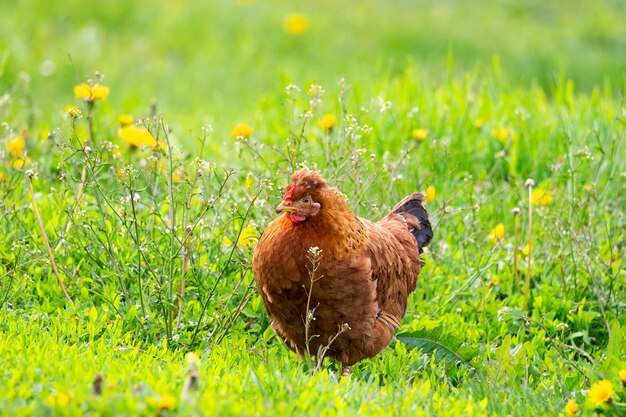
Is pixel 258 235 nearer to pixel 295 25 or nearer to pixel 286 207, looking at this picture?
pixel 286 207

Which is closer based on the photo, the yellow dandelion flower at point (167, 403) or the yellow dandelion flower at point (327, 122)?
the yellow dandelion flower at point (167, 403)

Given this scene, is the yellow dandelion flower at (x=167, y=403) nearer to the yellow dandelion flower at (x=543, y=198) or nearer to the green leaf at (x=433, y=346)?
the green leaf at (x=433, y=346)

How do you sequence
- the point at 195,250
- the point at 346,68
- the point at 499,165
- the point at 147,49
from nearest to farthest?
the point at 195,250 < the point at 499,165 < the point at 346,68 < the point at 147,49

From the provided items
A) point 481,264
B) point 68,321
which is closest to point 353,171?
point 481,264

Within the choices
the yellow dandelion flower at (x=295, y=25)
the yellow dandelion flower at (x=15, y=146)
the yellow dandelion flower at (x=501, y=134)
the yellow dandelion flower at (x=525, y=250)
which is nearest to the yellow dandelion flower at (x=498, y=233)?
the yellow dandelion flower at (x=525, y=250)

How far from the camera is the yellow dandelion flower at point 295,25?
10.6m

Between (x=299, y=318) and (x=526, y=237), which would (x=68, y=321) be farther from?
(x=526, y=237)

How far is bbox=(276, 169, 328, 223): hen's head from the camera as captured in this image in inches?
159

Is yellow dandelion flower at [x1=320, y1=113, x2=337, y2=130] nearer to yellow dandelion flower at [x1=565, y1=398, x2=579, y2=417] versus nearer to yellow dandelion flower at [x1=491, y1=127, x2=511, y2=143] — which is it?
yellow dandelion flower at [x1=491, y1=127, x2=511, y2=143]

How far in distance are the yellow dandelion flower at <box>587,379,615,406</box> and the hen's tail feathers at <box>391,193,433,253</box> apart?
146 centimetres

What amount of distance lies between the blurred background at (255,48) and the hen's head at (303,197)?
12.4ft

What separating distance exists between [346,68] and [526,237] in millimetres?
4144

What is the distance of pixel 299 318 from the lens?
4188 millimetres

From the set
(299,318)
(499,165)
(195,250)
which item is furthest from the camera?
(499,165)
